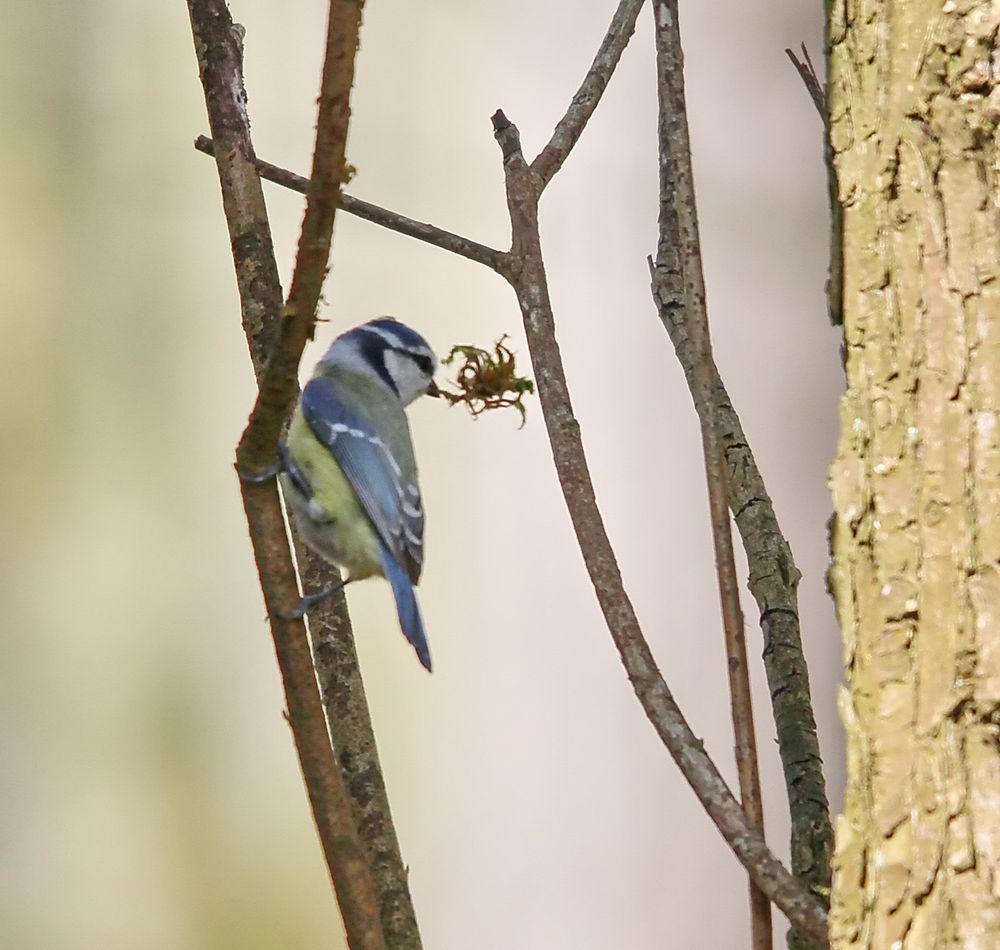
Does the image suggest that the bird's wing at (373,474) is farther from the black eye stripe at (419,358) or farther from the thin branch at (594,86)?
the thin branch at (594,86)

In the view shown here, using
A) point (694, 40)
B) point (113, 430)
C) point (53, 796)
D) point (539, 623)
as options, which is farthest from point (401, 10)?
point (53, 796)

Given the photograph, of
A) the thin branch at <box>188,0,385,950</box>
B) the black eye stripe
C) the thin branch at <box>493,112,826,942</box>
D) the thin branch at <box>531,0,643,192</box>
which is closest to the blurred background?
the black eye stripe

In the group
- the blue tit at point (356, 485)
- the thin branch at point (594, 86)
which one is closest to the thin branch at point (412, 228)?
the thin branch at point (594, 86)

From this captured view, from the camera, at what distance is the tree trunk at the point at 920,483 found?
63cm

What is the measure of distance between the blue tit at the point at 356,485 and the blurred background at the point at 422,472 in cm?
92

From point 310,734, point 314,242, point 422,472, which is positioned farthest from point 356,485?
point 422,472

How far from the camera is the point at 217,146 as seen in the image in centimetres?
109

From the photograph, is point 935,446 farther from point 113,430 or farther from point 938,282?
point 113,430

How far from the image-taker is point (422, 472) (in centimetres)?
249

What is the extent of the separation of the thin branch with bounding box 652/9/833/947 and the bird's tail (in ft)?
1.16

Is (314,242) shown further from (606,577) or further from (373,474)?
(373,474)

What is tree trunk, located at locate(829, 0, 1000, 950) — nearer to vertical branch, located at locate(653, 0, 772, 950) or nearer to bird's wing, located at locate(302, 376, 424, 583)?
vertical branch, located at locate(653, 0, 772, 950)

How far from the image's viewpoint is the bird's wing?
4.62 ft

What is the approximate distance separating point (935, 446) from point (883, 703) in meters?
0.14
